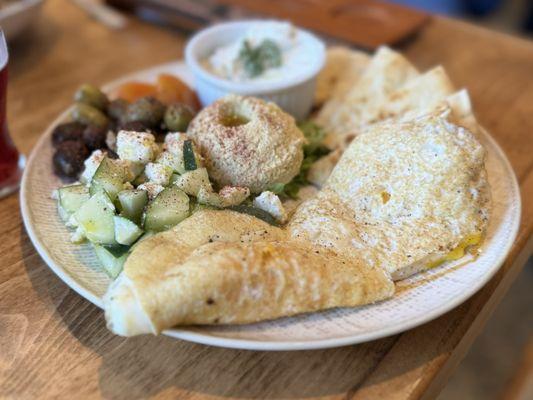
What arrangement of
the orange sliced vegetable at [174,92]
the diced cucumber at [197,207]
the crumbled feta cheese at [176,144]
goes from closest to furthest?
the diced cucumber at [197,207] → the crumbled feta cheese at [176,144] → the orange sliced vegetable at [174,92]

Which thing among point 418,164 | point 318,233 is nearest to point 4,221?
point 318,233

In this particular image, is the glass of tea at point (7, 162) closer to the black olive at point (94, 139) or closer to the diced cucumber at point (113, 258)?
the black olive at point (94, 139)

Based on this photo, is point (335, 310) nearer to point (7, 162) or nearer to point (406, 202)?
point (406, 202)

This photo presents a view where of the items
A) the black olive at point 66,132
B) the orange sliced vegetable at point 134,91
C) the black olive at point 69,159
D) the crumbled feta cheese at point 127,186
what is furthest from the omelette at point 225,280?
the orange sliced vegetable at point 134,91

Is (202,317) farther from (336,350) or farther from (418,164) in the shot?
(418,164)

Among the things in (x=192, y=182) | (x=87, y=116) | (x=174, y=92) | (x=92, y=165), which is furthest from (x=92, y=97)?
(x=192, y=182)

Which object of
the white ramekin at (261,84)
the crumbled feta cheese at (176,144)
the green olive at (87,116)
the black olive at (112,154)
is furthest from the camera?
the white ramekin at (261,84)
